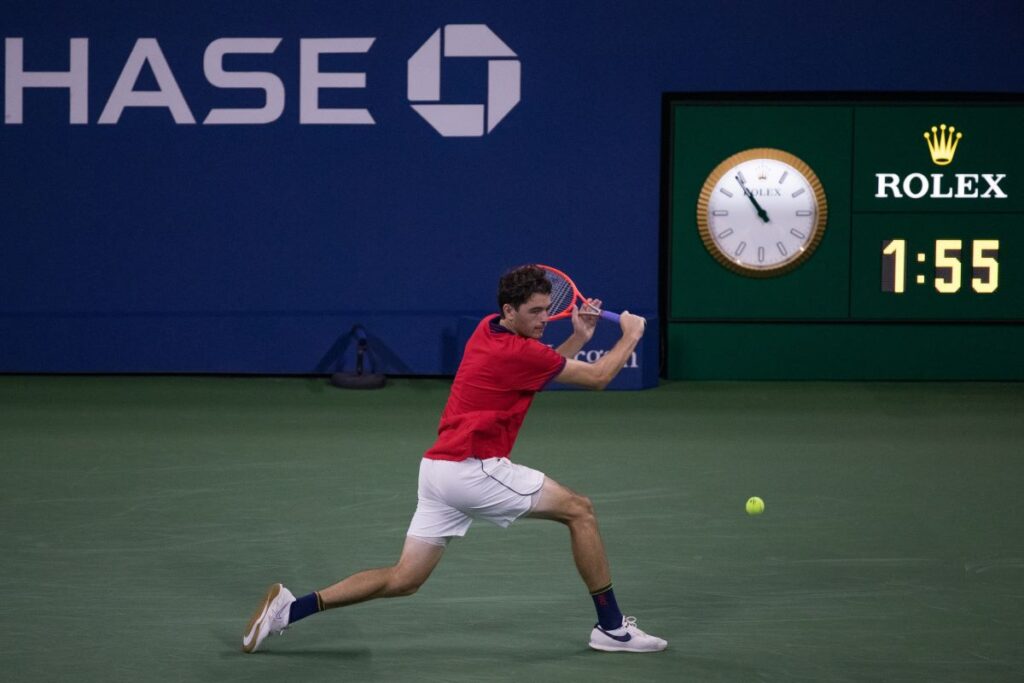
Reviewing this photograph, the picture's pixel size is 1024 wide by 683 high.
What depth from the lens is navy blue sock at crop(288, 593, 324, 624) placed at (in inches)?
238

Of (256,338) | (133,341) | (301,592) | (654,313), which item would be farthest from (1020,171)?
(301,592)

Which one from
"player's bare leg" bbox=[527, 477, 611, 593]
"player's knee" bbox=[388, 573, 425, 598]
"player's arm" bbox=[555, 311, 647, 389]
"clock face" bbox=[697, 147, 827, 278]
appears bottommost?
"player's knee" bbox=[388, 573, 425, 598]

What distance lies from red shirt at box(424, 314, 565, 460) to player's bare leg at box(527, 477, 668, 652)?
0.92 feet

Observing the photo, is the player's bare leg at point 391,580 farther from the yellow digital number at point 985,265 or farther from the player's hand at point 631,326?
the yellow digital number at point 985,265

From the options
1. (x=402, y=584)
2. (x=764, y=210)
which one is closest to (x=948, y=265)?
(x=764, y=210)

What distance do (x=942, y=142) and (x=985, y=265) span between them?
123 cm

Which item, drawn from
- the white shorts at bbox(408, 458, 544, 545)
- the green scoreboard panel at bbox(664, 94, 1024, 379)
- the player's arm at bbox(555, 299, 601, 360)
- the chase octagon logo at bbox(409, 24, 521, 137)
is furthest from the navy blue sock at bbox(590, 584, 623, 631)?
the chase octagon logo at bbox(409, 24, 521, 137)

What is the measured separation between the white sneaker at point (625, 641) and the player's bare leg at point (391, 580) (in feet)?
2.44

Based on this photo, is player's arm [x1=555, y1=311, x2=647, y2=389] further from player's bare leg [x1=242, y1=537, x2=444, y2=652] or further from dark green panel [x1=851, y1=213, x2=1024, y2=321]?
dark green panel [x1=851, y1=213, x2=1024, y2=321]

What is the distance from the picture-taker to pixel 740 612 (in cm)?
673

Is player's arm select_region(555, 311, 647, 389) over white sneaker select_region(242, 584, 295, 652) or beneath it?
over

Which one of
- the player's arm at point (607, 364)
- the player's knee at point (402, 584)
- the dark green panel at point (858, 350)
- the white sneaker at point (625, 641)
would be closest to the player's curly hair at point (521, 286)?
the player's arm at point (607, 364)

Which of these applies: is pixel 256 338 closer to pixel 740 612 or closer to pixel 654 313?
pixel 654 313

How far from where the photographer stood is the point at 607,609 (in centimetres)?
609
